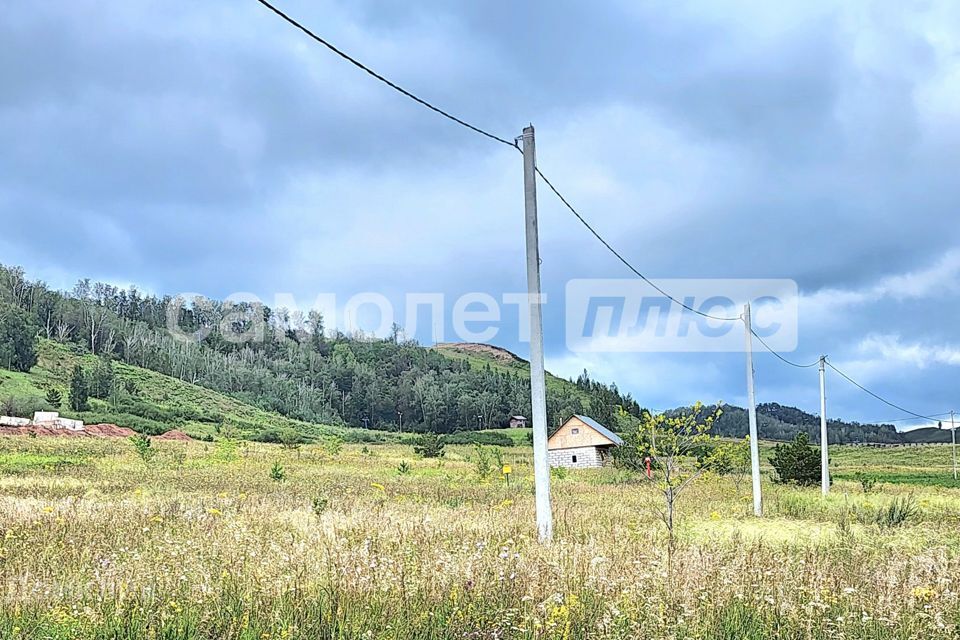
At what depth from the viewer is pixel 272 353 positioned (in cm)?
17500

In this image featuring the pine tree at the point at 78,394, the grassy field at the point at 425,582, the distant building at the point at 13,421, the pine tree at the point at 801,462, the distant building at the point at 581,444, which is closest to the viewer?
the grassy field at the point at 425,582

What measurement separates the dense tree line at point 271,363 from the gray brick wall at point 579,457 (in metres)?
36.3

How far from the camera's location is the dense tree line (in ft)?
428

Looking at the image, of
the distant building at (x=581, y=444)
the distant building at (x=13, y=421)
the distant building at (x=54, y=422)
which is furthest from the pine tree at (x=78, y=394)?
the distant building at (x=581, y=444)

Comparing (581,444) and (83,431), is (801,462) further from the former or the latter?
(83,431)

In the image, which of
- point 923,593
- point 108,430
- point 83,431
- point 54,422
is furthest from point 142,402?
point 923,593

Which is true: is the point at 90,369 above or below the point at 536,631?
above

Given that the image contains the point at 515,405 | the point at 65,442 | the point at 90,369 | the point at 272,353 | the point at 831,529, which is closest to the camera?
the point at 831,529

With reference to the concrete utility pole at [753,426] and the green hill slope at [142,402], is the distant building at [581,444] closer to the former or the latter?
the green hill slope at [142,402]

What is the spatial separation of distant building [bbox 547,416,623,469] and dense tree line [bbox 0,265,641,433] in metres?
36.1

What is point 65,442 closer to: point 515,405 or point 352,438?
point 352,438

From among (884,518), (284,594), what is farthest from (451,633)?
(884,518)

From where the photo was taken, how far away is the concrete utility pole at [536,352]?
891cm

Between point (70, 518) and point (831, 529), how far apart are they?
12.9 metres
